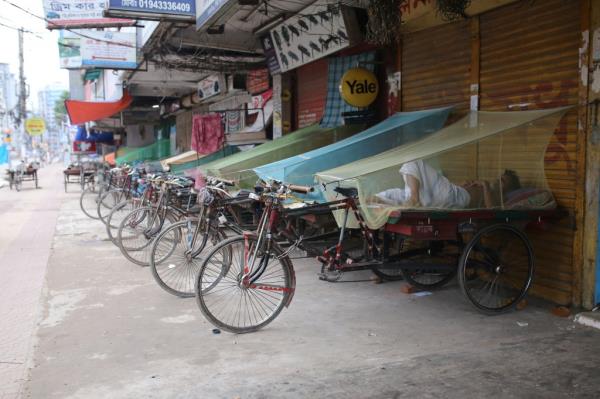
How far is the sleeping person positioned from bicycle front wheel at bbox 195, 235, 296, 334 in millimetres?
1097

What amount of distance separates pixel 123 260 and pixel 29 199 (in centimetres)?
1213

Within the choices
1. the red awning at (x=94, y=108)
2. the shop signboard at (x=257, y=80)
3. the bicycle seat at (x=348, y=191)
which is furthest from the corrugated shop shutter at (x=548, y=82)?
the red awning at (x=94, y=108)

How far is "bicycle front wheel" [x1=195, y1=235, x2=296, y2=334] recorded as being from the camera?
15.0ft

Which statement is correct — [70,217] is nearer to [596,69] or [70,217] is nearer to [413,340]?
[413,340]

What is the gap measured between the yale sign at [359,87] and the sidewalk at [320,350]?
290cm

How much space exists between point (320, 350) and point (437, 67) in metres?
4.06

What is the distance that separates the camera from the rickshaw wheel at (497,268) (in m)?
4.90

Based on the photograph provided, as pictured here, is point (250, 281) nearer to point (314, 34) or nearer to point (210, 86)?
point (314, 34)

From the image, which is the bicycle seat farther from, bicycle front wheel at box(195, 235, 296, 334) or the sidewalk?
the sidewalk

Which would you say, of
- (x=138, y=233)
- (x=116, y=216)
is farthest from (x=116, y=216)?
(x=138, y=233)

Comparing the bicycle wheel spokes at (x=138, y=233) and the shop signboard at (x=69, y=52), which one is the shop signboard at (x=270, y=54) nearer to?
the bicycle wheel spokes at (x=138, y=233)

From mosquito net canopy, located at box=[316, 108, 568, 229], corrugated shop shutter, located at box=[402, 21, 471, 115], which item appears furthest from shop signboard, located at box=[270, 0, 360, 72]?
mosquito net canopy, located at box=[316, 108, 568, 229]

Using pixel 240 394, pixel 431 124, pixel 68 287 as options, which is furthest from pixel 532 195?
pixel 68 287

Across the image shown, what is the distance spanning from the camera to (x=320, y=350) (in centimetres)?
423
